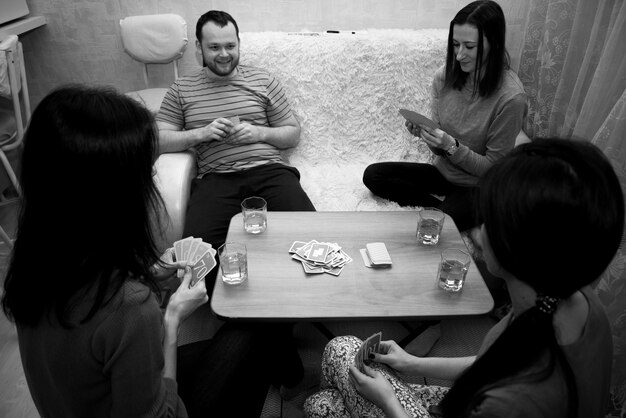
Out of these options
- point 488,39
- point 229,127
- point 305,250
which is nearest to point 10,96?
point 229,127

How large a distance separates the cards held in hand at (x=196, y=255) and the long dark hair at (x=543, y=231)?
94 centimetres

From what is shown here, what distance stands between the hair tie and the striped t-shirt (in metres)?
1.67

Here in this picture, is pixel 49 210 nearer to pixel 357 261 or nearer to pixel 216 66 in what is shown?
pixel 357 261

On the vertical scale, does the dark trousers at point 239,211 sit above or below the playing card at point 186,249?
below

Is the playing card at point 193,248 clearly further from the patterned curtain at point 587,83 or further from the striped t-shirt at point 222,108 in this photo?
the patterned curtain at point 587,83

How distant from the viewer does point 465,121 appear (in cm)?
213

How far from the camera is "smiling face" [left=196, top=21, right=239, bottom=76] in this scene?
222 centimetres

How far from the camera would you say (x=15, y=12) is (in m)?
2.68

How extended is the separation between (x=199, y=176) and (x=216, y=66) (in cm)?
55

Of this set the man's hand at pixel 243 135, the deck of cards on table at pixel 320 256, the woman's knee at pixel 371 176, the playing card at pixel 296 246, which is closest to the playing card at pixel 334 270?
the deck of cards on table at pixel 320 256

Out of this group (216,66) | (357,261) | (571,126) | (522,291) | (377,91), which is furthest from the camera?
(377,91)

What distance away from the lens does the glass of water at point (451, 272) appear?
4.80 ft

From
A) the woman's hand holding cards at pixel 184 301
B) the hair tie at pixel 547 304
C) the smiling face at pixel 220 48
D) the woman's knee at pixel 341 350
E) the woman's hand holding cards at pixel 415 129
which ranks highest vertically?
the smiling face at pixel 220 48

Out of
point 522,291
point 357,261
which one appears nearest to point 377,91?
point 357,261
